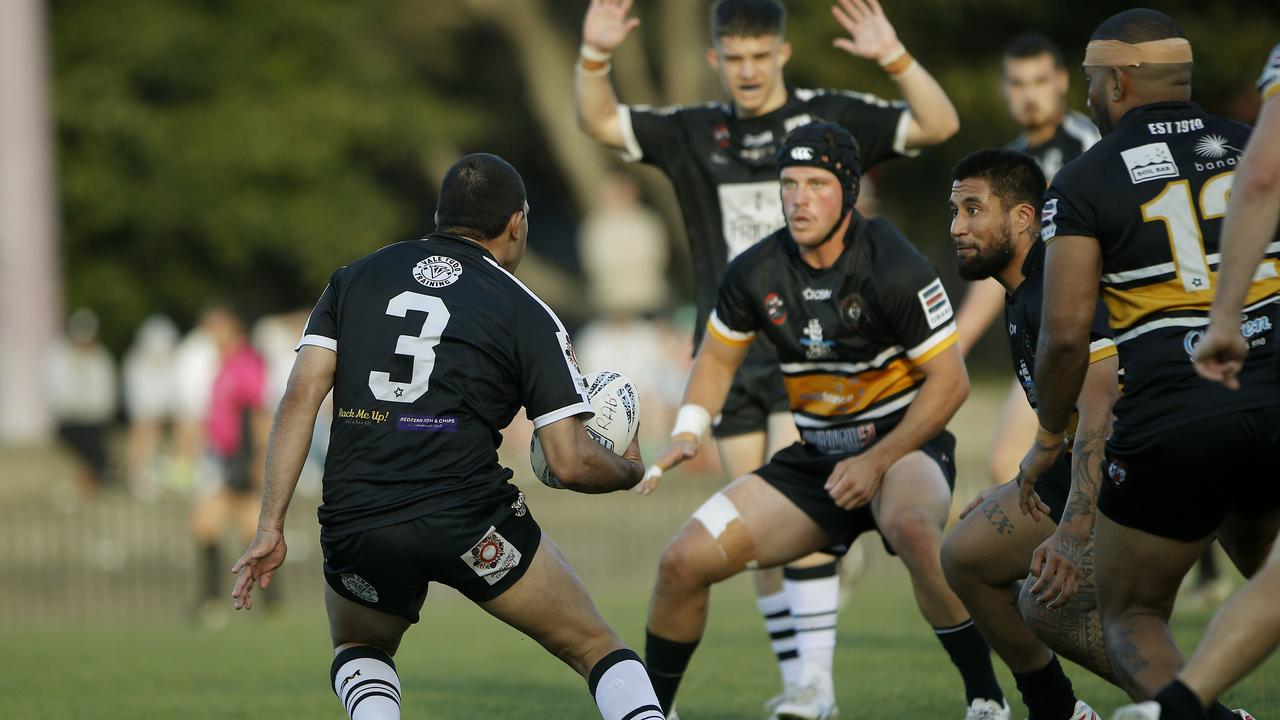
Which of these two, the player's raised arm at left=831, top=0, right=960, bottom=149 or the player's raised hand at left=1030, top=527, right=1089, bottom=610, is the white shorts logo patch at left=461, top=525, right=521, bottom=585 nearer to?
the player's raised hand at left=1030, top=527, right=1089, bottom=610

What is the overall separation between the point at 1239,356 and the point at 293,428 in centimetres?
295

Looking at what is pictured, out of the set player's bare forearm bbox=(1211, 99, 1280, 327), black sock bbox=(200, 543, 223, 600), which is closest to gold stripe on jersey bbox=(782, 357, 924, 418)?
player's bare forearm bbox=(1211, 99, 1280, 327)

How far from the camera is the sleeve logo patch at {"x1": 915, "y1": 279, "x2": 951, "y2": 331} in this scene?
6.64 meters

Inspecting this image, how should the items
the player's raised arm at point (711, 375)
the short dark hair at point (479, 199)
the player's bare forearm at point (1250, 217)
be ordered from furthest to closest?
the player's raised arm at point (711, 375)
the short dark hair at point (479, 199)
the player's bare forearm at point (1250, 217)

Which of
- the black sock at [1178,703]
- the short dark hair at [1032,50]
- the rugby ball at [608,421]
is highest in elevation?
→ the short dark hair at [1032,50]

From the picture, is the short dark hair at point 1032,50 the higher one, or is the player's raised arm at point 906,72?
the player's raised arm at point 906,72

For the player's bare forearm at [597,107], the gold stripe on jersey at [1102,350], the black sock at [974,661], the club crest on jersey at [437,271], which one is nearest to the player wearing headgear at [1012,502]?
the gold stripe on jersey at [1102,350]

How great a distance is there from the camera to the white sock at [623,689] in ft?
17.5

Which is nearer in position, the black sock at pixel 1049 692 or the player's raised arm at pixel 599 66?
the black sock at pixel 1049 692

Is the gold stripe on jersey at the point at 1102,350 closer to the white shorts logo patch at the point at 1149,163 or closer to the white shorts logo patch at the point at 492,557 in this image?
the white shorts logo patch at the point at 1149,163

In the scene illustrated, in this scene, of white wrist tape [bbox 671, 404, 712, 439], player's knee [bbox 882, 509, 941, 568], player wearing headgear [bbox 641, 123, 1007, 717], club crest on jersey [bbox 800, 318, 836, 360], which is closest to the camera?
player's knee [bbox 882, 509, 941, 568]

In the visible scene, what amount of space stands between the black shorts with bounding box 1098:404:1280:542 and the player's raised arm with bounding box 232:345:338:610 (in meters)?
2.54

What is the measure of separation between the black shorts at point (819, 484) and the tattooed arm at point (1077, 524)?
1.45 m

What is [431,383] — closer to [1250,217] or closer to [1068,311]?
[1068,311]
